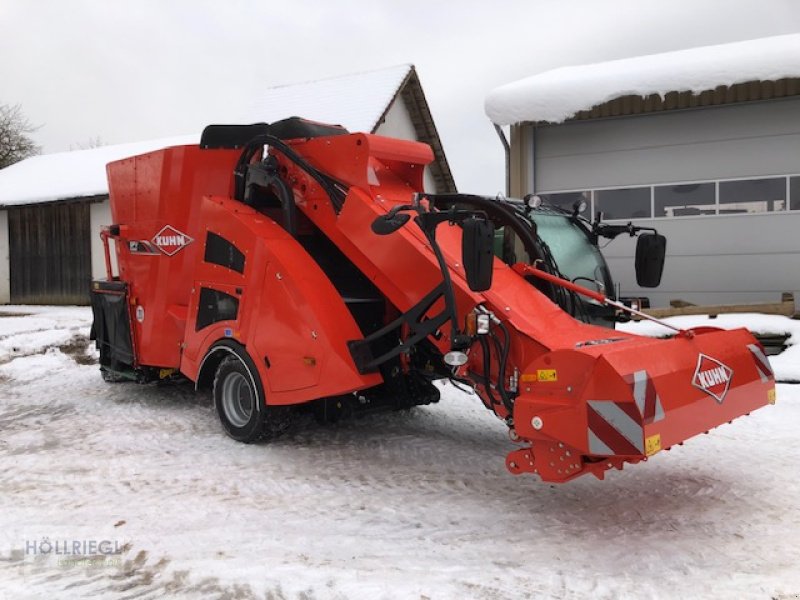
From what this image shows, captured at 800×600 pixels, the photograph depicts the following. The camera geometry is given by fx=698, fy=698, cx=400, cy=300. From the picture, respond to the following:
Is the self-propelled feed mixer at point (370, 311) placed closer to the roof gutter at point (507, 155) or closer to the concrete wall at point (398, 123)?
the roof gutter at point (507, 155)

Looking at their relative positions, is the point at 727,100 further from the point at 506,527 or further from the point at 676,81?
the point at 506,527

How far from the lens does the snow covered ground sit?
3.31 meters

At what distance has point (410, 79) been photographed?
20.2m

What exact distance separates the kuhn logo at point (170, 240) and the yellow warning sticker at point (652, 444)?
4413 millimetres

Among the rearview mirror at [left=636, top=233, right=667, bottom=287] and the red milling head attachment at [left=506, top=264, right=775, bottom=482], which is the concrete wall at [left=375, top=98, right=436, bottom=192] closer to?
the rearview mirror at [left=636, top=233, right=667, bottom=287]

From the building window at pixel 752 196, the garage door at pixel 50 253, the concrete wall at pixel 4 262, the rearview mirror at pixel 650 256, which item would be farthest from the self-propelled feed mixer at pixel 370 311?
the concrete wall at pixel 4 262

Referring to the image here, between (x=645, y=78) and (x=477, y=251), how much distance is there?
9.00 m

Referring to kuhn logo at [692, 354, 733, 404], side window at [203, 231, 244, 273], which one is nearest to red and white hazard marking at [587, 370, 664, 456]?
kuhn logo at [692, 354, 733, 404]

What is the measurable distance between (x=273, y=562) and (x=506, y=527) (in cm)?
132

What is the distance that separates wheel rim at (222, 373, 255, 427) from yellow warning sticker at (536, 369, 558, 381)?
2746mm

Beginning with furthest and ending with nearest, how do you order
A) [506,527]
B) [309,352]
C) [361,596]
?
[309,352], [506,527], [361,596]

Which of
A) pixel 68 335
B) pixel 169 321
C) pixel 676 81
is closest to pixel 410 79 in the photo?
pixel 676 81

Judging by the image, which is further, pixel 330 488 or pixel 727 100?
pixel 727 100

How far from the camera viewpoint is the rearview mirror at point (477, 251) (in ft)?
12.6
